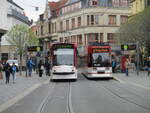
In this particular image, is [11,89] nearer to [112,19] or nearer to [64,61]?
[64,61]

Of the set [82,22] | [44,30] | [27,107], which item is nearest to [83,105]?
→ [27,107]

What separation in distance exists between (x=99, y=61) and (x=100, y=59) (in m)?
0.20

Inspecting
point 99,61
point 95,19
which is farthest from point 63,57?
point 95,19

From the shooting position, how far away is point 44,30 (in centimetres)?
10950

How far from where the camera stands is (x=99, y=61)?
122 feet

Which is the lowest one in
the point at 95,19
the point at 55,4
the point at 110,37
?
the point at 110,37

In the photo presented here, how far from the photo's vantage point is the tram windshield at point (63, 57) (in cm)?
3475

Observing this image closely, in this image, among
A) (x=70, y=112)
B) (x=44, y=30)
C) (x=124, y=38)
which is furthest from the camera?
(x=44, y=30)

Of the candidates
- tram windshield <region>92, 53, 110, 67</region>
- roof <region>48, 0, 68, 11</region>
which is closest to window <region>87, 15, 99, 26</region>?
roof <region>48, 0, 68, 11</region>

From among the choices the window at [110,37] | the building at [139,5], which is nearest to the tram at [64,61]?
the building at [139,5]

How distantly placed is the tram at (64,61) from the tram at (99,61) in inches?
102

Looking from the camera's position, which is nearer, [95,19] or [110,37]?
[95,19]

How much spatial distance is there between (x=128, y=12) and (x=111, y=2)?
421cm

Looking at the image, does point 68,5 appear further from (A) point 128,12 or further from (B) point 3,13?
(B) point 3,13
